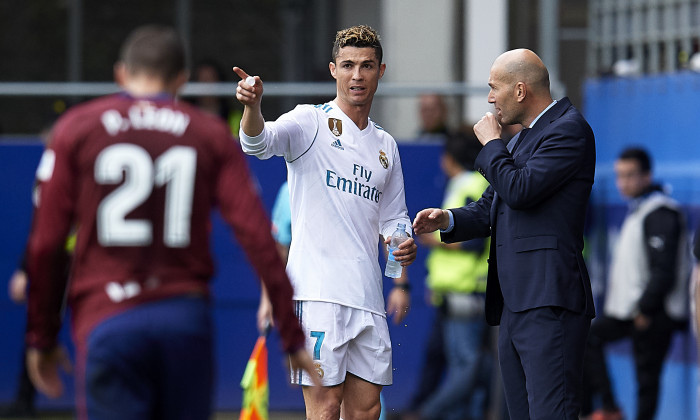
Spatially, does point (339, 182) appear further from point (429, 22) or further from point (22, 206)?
point (429, 22)

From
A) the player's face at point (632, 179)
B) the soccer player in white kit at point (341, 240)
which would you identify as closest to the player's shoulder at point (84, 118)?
the soccer player in white kit at point (341, 240)

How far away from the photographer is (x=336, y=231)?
5992mm

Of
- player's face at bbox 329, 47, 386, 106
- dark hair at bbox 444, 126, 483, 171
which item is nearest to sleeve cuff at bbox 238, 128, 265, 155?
player's face at bbox 329, 47, 386, 106

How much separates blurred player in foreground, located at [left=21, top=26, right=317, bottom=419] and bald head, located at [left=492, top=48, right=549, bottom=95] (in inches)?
80.7

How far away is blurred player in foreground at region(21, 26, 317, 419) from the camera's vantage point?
4109mm

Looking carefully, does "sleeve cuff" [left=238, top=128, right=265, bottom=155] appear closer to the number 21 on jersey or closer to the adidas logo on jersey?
the adidas logo on jersey

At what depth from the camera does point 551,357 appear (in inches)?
223

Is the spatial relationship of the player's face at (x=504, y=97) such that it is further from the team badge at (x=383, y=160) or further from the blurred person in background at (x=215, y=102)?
the blurred person in background at (x=215, y=102)

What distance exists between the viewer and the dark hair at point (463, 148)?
9.64m

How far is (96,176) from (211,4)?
35.4ft

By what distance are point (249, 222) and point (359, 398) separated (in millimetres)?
2007

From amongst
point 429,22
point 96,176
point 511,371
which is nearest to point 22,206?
point 429,22

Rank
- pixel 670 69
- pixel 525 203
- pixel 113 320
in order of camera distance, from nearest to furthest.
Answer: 1. pixel 113 320
2. pixel 525 203
3. pixel 670 69

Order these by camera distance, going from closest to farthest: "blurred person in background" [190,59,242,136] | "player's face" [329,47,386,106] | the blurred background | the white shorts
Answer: the white shorts < "player's face" [329,47,386,106] < the blurred background < "blurred person in background" [190,59,242,136]
